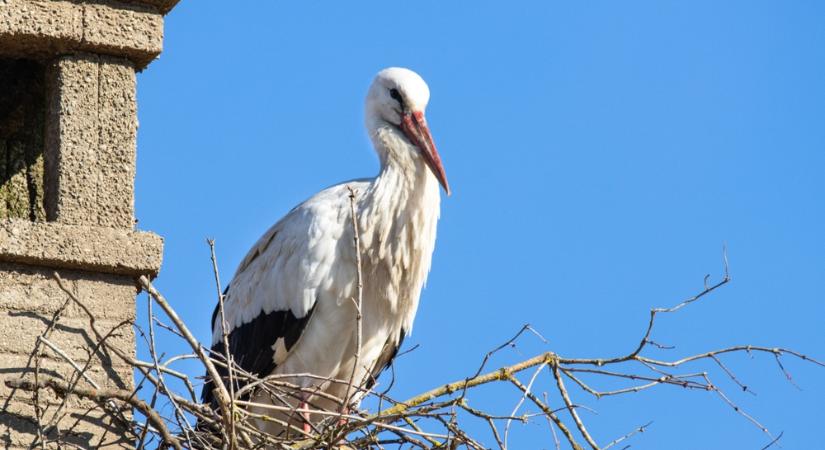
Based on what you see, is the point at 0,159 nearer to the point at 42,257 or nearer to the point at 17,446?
the point at 42,257

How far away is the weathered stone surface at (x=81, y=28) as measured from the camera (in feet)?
→ 17.1

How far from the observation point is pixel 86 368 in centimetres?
477

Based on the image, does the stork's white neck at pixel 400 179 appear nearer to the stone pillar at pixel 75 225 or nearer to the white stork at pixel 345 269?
the white stork at pixel 345 269

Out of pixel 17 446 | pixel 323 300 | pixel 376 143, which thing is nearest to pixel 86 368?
pixel 17 446

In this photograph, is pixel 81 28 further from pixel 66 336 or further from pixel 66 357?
pixel 66 357

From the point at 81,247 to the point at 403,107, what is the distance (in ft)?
5.61

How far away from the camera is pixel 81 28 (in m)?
5.27

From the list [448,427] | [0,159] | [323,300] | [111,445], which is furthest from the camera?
[323,300]

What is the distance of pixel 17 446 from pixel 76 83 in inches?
43.3

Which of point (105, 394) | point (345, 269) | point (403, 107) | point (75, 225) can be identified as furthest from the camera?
point (403, 107)

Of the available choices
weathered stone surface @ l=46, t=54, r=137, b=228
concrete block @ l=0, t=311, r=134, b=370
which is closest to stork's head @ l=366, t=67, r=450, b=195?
weathered stone surface @ l=46, t=54, r=137, b=228

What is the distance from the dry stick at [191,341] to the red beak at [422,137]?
161 centimetres

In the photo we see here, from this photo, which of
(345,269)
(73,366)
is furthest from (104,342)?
(345,269)

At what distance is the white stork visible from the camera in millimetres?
6180
